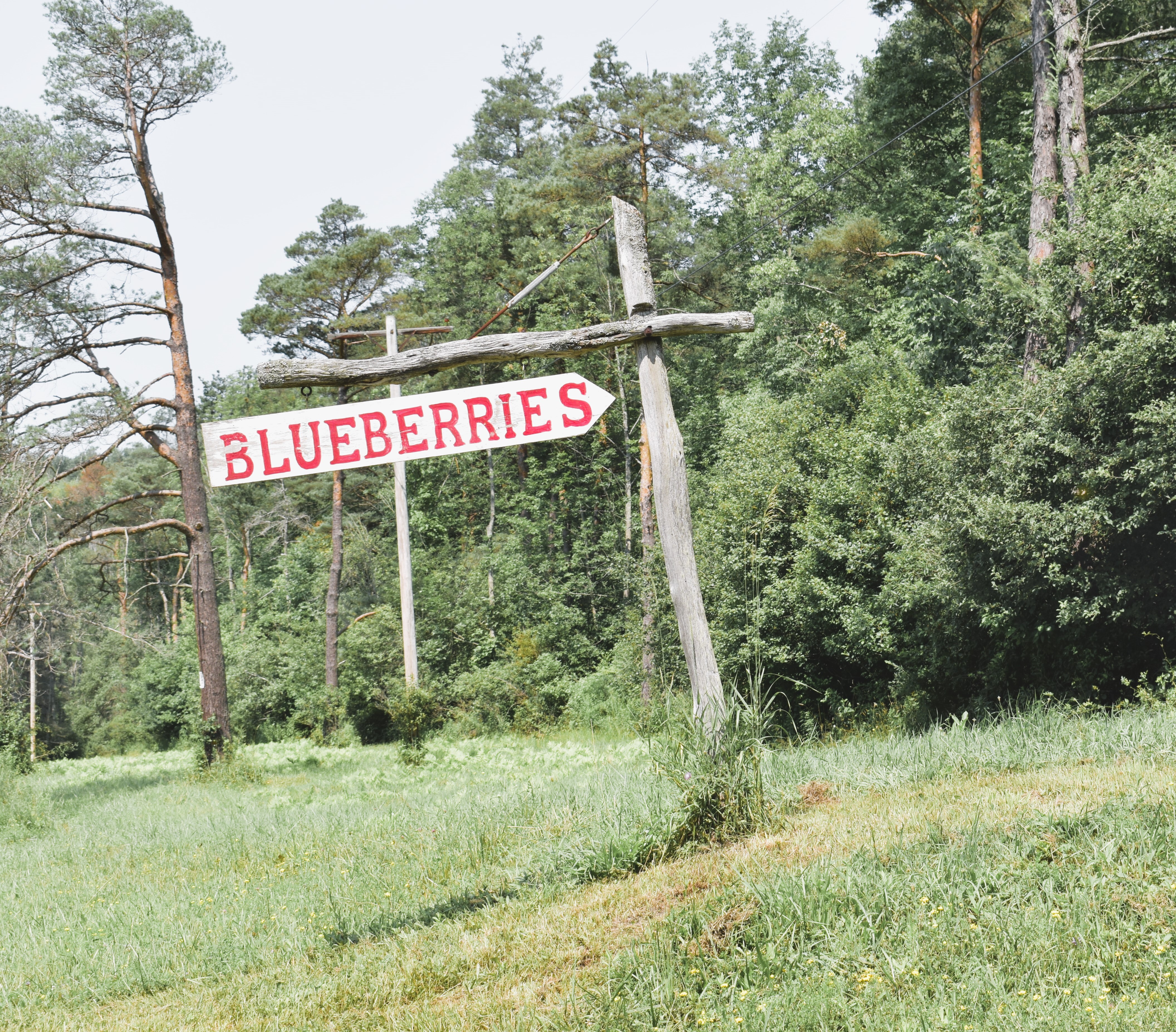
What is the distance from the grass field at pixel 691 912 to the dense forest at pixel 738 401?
1.48 metres

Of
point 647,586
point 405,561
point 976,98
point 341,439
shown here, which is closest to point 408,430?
point 341,439

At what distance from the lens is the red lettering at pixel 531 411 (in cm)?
570

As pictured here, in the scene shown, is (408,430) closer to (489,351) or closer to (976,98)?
(489,351)

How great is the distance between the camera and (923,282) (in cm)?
1741

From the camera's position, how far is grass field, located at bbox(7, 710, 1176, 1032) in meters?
3.80

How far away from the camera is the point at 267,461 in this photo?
5383 millimetres

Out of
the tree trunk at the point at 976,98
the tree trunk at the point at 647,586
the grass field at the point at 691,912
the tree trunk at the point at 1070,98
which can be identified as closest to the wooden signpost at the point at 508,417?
the grass field at the point at 691,912

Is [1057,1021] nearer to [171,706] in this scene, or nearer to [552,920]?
[552,920]

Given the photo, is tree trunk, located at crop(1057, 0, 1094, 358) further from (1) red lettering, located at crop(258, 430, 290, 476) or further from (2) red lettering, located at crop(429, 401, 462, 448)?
(1) red lettering, located at crop(258, 430, 290, 476)

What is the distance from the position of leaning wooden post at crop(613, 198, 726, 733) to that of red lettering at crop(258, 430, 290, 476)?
2.18 m

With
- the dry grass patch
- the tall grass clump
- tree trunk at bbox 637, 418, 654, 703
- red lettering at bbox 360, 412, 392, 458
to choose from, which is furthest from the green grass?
tree trunk at bbox 637, 418, 654, 703

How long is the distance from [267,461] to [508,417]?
4.70ft

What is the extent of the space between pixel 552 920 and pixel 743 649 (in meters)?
11.1

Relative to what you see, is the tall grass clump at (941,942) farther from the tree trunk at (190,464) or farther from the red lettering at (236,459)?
the tree trunk at (190,464)
